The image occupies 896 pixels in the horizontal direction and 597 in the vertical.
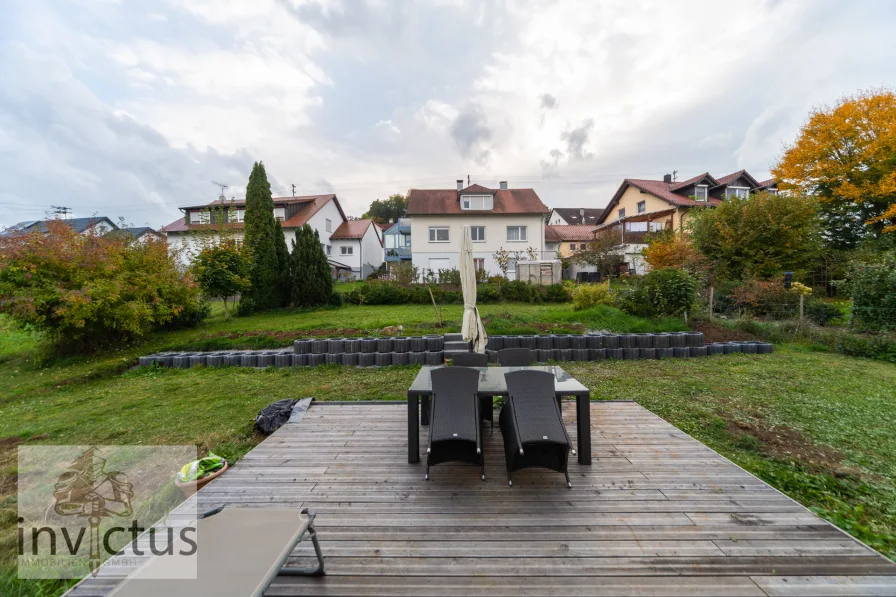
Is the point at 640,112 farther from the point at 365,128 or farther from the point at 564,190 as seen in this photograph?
the point at 564,190

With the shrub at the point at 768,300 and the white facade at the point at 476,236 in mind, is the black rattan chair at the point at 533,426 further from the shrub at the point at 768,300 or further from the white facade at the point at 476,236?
the white facade at the point at 476,236

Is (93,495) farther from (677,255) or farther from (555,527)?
(677,255)

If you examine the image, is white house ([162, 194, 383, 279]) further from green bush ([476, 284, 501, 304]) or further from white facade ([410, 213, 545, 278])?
green bush ([476, 284, 501, 304])

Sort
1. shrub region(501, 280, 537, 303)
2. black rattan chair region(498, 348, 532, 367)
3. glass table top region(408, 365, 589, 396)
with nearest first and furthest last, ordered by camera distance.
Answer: glass table top region(408, 365, 589, 396), black rattan chair region(498, 348, 532, 367), shrub region(501, 280, 537, 303)

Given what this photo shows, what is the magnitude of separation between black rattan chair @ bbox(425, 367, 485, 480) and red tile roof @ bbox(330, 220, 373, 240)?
2947 cm

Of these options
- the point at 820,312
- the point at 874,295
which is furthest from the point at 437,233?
the point at 874,295


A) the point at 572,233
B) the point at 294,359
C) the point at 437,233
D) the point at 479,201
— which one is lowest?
the point at 294,359

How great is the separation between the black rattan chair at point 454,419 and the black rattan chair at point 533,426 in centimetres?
31

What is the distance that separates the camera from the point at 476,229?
25500 mm

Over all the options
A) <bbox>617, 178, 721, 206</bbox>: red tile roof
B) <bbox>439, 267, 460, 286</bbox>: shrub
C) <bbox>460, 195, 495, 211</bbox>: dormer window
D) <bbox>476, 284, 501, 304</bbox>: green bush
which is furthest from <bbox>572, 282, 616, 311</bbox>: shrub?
<bbox>617, 178, 721, 206</bbox>: red tile roof

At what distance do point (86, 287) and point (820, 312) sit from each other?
22441 millimetres

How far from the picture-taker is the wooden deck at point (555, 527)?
2.09 m

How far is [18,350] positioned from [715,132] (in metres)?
29.4

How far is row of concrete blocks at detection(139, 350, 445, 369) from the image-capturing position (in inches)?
344
